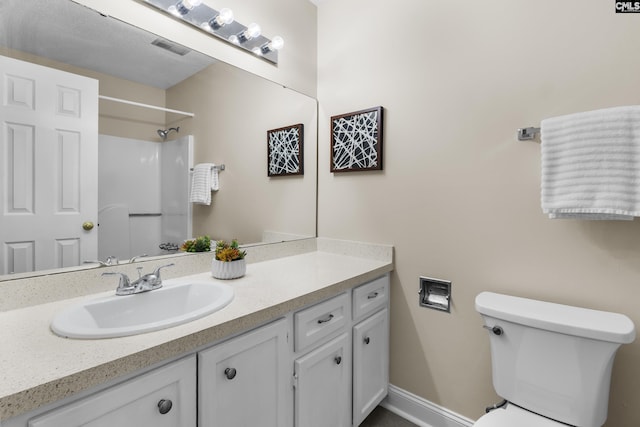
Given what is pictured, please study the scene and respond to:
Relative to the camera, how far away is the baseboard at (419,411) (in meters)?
1.56

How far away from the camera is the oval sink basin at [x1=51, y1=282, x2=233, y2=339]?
823 mm

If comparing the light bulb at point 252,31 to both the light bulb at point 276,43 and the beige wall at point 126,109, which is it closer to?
the light bulb at point 276,43

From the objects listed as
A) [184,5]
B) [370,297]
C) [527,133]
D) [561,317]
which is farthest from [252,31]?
[561,317]

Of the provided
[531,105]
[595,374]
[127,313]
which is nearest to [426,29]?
[531,105]

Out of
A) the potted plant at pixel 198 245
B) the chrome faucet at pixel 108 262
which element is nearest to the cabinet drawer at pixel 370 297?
the potted plant at pixel 198 245

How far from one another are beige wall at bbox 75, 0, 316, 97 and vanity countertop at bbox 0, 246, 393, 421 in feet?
3.77

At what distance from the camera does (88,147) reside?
1164 mm

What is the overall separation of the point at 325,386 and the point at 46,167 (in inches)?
52.9

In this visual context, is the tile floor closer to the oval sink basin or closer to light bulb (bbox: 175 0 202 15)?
the oval sink basin

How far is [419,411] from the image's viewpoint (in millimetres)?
1669

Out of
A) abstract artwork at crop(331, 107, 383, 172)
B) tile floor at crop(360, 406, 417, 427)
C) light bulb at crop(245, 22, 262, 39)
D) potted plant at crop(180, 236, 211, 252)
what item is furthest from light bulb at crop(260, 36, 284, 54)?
tile floor at crop(360, 406, 417, 427)

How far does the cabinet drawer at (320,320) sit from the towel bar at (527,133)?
103cm

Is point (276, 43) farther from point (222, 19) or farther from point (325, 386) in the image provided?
point (325, 386)

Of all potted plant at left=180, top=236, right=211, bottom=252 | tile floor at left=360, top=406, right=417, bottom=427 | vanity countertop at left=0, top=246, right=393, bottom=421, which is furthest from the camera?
tile floor at left=360, top=406, right=417, bottom=427
